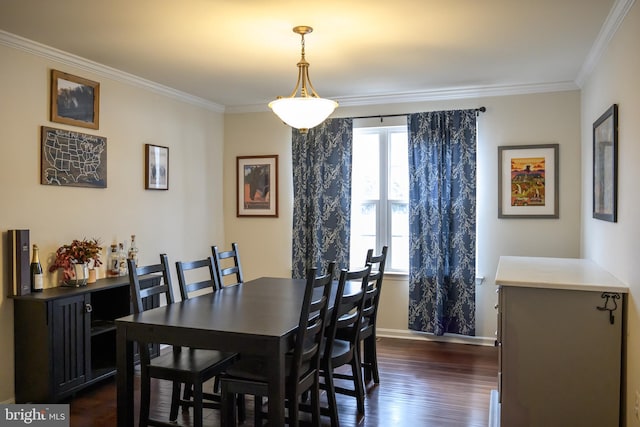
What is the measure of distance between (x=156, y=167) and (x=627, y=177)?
3766 mm

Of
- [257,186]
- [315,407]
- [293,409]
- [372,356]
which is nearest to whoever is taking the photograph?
[293,409]

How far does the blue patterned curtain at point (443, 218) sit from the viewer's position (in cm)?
468

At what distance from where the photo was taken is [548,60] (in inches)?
150

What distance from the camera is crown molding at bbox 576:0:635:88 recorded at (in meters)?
2.70

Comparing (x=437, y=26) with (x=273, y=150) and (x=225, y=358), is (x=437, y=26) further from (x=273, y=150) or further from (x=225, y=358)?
(x=273, y=150)

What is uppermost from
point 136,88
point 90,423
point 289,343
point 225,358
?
point 136,88

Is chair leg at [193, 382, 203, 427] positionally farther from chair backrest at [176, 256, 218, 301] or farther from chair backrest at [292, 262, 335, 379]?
chair backrest at [176, 256, 218, 301]

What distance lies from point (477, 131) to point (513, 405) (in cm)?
283

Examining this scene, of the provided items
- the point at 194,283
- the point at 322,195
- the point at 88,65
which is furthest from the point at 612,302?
the point at 88,65

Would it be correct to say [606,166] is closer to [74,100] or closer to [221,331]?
[221,331]

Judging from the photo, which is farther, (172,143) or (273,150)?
(273,150)

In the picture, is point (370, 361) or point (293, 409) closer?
point (293, 409)

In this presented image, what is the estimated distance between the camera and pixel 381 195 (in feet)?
16.9

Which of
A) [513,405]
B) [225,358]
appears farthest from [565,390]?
[225,358]
